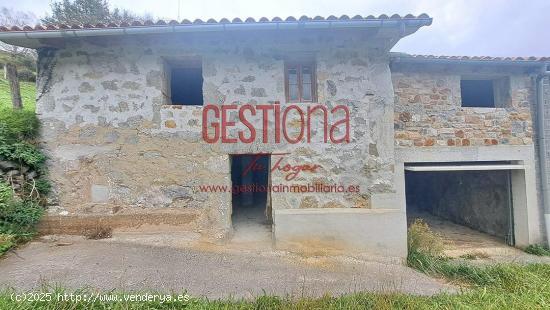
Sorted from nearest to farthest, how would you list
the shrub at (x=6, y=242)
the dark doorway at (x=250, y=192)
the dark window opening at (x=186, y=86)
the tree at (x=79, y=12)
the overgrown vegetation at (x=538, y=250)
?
the shrub at (x=6, y=242) < the overgrown vegetation at (x=538, y=250) < the dark doorway at (x=250, y=192) < the dark window opening at (x=186, y=86) < the tree at (x=79, y=12)

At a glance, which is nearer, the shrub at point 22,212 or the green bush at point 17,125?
the shrub at point 22,212

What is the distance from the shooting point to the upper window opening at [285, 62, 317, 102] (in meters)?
5.36

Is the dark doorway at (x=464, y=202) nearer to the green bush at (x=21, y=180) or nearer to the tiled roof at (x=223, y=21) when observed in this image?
the tiled roof at (x=223, y=21)

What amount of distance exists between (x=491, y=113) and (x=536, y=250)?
3285 mm

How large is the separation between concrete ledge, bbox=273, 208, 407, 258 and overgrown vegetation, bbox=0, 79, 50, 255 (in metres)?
4.26

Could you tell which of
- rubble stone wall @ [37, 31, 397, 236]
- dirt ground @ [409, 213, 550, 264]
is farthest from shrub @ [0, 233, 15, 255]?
dirt ground @ [409, 213, 550, 264]

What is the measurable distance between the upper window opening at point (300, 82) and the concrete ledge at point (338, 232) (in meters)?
2.19

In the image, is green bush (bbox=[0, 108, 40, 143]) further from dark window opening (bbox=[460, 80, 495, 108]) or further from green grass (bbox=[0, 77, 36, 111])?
dark window opening (bbox=[460, 80, 495, 108])

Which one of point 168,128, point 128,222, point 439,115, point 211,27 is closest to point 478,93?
point 439,115

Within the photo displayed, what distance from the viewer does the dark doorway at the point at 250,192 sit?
255 inches

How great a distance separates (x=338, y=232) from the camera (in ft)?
16.5

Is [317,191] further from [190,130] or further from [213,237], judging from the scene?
[190,130]

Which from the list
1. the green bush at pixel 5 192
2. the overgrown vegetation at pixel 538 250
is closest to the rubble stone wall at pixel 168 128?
the green bush at pixel 5 192

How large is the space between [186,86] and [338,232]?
5.49 metres
